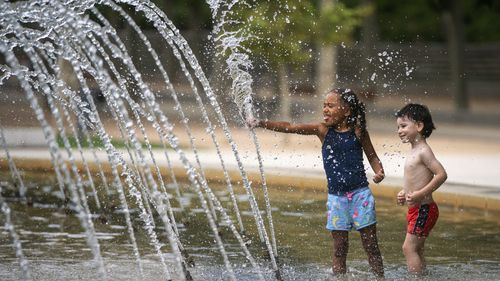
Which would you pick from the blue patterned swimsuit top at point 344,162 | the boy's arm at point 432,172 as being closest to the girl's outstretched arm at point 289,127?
the blue patterned swimsuit top at point 344,162

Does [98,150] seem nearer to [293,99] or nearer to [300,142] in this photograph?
[300,142]

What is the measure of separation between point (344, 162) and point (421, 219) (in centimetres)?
58

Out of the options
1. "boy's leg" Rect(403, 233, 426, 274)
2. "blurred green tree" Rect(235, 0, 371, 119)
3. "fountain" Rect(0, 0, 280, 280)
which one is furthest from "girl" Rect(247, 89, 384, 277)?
"blurred green tree" Rect(235, 0, 371, 119)

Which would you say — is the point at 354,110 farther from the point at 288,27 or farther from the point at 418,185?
the point at 288,27

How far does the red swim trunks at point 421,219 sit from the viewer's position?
284 inches

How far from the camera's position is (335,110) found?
23.6 feet

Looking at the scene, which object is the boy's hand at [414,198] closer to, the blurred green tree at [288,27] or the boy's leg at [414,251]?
the boy's leg at [414,251]

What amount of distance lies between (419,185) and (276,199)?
4.59 meters

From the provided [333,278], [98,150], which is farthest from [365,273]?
[98,150]

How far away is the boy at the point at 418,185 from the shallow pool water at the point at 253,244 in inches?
11.8

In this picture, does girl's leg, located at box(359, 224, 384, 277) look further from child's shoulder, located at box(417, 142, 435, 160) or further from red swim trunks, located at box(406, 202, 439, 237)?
child's shoulder, located at box(417, 142, 435, 160)

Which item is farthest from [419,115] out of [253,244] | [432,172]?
[253,244]

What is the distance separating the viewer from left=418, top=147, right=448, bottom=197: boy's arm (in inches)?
281

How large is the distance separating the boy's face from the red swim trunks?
43 centimetres
